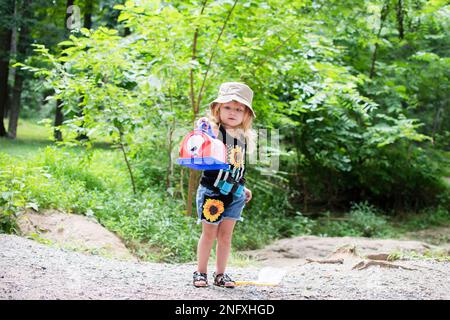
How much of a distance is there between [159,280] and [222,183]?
987mm

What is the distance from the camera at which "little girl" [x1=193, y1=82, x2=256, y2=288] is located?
158 inches

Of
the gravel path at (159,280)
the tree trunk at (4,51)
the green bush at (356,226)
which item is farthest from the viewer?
the tree trunk at (4,51)

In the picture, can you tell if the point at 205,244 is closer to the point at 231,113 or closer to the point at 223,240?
the point at 223,240

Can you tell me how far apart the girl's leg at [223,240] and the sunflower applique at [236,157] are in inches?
17.1

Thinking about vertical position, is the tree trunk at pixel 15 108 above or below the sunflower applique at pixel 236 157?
above

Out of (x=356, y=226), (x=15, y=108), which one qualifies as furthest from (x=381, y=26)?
(x=15, y=108)

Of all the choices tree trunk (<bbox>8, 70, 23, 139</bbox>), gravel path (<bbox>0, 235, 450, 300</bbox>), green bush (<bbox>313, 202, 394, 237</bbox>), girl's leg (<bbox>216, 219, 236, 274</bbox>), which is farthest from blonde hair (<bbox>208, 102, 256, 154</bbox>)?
tree trunk (<bbox>8, 70, 23, 139</bbox>)

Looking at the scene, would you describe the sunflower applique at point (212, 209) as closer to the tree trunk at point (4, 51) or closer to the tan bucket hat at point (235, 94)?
the tan bucket hat at point (235, 94)

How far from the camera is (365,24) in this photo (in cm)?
1134

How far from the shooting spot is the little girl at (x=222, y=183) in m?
4.02

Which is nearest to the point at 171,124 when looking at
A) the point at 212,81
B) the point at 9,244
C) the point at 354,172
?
the point at 212,81

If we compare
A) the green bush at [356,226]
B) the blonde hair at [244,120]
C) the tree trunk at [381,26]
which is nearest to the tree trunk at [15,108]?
the green bush at [356,226]

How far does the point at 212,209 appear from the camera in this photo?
4012mm

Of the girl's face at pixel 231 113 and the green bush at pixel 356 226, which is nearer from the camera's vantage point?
the girl's face at pixel 231 113
